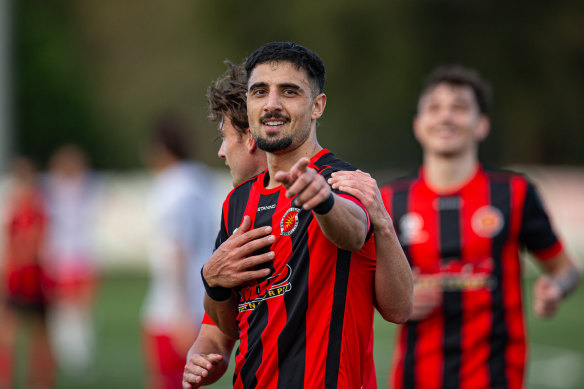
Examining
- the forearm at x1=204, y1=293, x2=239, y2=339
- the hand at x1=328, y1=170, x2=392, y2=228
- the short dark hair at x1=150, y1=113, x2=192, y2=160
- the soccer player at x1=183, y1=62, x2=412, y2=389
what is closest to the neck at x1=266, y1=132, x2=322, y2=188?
the hand at x1=328, y1=170, x2=392, y2=228

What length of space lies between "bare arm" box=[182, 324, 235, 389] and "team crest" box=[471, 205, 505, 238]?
202 centimetres

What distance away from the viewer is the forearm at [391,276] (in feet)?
9.85

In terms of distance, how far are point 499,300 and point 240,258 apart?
2239mm

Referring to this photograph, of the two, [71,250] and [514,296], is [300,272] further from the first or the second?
[71,250]

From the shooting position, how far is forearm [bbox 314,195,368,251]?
8.96 feet

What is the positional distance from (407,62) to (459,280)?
25702 millimetres


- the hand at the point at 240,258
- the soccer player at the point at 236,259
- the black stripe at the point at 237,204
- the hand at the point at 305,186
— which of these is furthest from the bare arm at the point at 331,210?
the black stripe at the point at 237,204

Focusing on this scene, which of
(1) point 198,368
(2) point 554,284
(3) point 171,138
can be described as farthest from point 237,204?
(3) point 171,138

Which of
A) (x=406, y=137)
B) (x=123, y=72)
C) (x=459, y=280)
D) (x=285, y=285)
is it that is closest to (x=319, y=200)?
(x=285, y=285)

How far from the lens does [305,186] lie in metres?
2.65

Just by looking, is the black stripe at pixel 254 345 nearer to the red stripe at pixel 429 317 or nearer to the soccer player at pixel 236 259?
the soccer player at pixel 236 259

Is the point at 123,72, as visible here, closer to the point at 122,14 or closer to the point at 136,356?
the point at 122,14

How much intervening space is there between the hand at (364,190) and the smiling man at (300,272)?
1.4 inches

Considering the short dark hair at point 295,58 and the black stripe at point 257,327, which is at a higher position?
the short dark hair at point 295,58
